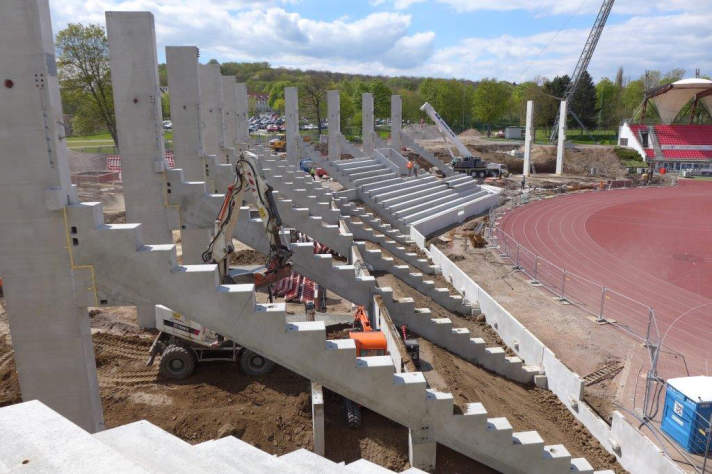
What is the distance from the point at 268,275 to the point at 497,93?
265ft

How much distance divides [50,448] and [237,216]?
10.2 meters

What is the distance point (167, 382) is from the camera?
1247 centimetres

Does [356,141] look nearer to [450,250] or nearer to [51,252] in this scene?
[450,250]

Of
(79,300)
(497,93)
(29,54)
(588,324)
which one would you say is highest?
(497,93)

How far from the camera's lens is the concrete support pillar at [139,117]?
11.7 metres

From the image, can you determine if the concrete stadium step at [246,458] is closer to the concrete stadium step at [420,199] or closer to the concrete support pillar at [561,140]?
the concrete stadium step at [420,199]

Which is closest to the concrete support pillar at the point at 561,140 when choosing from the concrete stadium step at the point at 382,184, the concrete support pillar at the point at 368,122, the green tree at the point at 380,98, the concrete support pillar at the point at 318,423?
the concrete support pillar at the point at 368,122

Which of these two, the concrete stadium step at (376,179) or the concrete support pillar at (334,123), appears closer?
the concrete stadium step at (376,179)

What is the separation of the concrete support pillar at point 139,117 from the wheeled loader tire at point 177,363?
10.6 feet

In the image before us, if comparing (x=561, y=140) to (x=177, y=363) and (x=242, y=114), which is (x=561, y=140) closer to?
(x=242, y=114)

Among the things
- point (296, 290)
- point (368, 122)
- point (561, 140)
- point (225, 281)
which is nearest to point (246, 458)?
point (225, 281)

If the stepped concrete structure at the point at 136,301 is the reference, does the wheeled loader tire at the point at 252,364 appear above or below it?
below

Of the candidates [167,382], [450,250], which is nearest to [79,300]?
[167,382]

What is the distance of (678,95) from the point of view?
68.9 m
